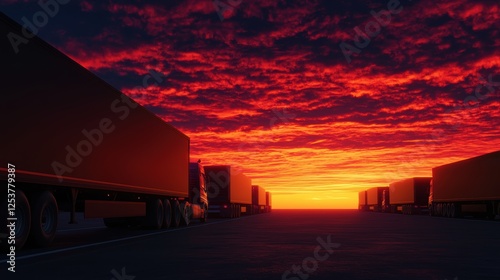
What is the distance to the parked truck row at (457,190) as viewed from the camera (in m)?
37.2

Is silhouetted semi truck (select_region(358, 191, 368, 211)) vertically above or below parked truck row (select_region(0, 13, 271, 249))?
below

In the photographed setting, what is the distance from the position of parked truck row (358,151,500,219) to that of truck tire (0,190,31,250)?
28.7m

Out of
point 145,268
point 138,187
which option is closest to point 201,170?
point 138,187

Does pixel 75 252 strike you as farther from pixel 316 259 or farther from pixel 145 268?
pixel 316 259

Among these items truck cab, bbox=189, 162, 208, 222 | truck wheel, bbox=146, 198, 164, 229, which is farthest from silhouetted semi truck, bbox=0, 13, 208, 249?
truck cab, bbox=189, 162, 208, 222

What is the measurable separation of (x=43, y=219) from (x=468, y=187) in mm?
32389

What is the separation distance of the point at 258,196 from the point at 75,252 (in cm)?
6030

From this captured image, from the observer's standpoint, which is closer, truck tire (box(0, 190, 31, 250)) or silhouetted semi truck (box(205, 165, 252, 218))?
truck tire (box(0, 190, 31, 250))

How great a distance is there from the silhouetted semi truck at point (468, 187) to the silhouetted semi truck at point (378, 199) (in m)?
28.3

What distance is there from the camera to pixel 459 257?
511 inches

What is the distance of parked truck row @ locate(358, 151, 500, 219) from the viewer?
37156mm

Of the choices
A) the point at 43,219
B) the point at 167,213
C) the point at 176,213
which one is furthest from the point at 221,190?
the point at 43,219

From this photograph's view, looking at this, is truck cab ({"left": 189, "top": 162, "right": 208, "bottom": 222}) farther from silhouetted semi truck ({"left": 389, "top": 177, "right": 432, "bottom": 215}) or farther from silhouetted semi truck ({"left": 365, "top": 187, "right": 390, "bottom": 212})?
silhouetted semi truck ({"left": 365, "top": 187, "right": 390, "bottom": 212})

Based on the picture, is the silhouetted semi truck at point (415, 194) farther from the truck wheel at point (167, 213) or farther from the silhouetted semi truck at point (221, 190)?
the truck wheel at point (167, 213)
